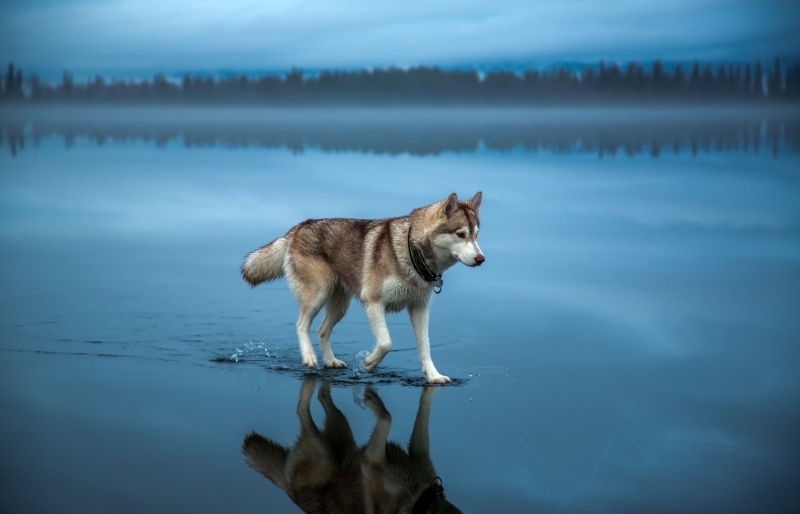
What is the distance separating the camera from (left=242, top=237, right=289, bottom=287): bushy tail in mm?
10391

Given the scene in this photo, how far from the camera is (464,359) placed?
999 cm

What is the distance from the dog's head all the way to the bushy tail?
1.94m

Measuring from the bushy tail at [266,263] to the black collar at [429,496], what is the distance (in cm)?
428

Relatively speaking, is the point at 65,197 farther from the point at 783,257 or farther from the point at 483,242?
the point at 783,257

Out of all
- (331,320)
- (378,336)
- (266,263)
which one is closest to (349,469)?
(378,336)

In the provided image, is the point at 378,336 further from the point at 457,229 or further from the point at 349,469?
the point at 349,469

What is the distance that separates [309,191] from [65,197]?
19.5ft

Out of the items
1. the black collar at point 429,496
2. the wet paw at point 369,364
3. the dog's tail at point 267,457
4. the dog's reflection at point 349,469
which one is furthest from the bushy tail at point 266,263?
the black collar at point 429,496

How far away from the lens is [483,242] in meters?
18.2

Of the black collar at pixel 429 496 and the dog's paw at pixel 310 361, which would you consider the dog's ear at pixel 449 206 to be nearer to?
the dog's paw at pixel 310 361

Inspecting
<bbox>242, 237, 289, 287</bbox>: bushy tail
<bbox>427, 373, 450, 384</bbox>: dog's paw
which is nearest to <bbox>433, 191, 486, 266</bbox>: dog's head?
<bbox>427, 373, 450, 384</bbox>: dog's paw

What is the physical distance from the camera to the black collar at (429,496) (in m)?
6.15

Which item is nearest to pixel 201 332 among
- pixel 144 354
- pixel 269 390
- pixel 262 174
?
pixel 144 354

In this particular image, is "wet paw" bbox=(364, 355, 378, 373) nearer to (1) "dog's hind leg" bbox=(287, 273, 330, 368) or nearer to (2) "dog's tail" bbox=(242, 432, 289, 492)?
(1) "dog's hind leg" bbox=(287, 273, 330, 368)
